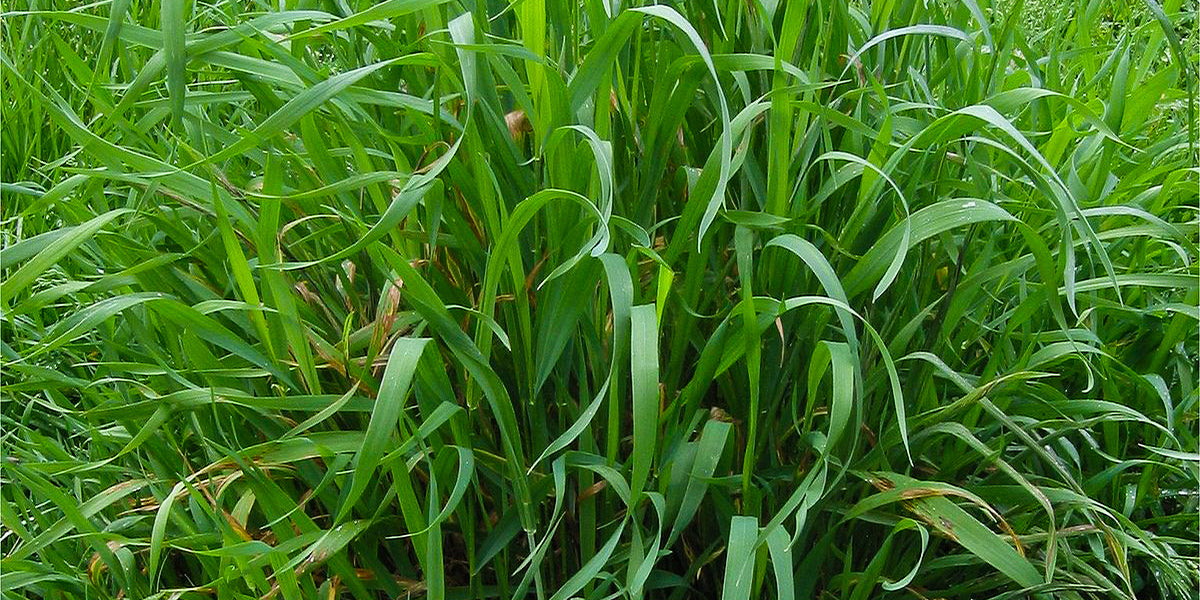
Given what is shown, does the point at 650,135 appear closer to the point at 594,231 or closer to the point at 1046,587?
the point at 594,231

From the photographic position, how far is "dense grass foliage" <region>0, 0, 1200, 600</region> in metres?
0.96

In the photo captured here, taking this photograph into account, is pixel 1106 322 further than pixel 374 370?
Yes

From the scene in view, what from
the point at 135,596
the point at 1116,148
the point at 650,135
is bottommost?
the point at 135,596

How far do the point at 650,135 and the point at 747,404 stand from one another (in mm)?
254

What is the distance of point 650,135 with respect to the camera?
1.06 meters

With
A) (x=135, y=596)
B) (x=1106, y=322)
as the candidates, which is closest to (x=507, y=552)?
(x=135, y=596)

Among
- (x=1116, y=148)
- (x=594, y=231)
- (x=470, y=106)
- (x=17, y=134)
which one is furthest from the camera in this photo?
(x=17, y=134)

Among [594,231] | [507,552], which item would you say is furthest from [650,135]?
[507,552]

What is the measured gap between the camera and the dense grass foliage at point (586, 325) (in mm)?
958

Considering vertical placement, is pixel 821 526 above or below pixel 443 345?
below

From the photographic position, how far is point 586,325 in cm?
103

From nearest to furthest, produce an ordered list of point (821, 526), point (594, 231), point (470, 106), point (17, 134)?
point (470, 106), point (594, 231), point (821, 526), point (17, 134)

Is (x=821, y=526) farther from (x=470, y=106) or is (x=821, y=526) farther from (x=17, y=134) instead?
(x=17, y=134)

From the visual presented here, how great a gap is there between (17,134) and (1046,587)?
→ 1.66 meters
